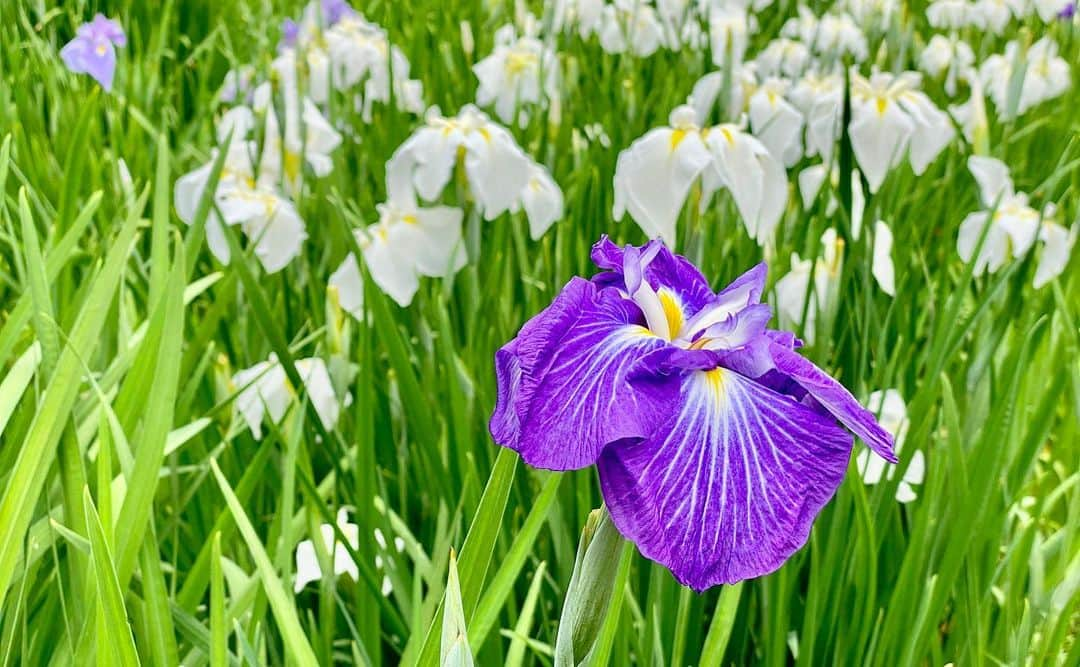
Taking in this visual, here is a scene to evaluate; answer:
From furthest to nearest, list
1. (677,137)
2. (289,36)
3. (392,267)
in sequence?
(289,36) → (392,267) → (677,137)

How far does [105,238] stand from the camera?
1.80m

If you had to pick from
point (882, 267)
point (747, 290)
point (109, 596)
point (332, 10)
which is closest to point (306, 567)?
point (109, 596)

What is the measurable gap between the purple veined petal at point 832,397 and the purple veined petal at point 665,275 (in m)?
0.10

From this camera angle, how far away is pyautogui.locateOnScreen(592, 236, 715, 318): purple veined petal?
63 cm

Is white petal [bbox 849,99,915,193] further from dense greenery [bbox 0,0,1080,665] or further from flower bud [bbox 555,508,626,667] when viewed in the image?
flower bud [bbox 555,508,626,667]

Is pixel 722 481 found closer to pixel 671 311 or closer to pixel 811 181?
pixel 671 311

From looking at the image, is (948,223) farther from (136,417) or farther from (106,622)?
(106,622)

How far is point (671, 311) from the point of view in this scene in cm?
62

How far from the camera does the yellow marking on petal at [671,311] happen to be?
0.60m

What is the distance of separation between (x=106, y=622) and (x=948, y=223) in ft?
6.32

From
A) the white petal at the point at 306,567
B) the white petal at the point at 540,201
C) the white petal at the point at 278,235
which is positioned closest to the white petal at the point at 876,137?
the white petal at the point at 540,201

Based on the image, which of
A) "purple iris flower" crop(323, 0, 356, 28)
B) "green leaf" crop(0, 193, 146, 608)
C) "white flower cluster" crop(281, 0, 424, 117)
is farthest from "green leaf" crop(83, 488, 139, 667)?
"purple iris flower" crop(323, 0, 356, 28)

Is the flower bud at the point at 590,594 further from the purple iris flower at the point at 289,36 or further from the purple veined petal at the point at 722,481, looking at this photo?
the purple iris flower at the point at 289,36

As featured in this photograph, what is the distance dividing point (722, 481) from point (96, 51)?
7.47 ft
